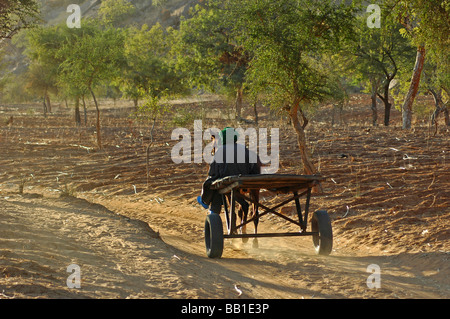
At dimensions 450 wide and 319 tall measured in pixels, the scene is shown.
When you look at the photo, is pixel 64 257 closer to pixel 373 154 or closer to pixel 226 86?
pixel 373 154

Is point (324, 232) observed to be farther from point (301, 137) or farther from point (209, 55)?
point (209, 55)

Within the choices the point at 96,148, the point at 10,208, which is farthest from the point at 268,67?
the point at 96,148

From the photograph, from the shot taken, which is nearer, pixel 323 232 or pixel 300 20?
pixel 323 232

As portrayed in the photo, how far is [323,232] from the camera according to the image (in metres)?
7.25

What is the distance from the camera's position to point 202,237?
953cm

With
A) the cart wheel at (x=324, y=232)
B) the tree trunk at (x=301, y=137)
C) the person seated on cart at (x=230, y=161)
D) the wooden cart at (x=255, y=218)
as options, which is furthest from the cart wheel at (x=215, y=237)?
the tree trunk at (x=301, y=137)

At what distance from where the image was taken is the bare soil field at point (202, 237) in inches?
217

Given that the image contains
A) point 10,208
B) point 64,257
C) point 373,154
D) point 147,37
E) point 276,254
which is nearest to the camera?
point 64,257

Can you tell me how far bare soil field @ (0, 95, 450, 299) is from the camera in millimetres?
5500

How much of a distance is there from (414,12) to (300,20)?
7.99 ft

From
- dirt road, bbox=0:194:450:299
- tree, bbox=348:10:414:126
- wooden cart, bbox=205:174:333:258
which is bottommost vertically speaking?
dirt road, bbox=0:194:450:299

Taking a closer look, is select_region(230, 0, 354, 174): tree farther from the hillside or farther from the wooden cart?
the hillside

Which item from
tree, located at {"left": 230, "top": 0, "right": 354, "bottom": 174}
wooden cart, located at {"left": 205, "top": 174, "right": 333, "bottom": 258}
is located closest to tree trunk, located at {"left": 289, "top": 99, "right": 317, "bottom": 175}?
tree, located at {"left": 230, "top": 0, "right": 354, "bottom": 174}

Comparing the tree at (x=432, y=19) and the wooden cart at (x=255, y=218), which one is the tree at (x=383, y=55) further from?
the wooden cart at (x=255, y=218)
